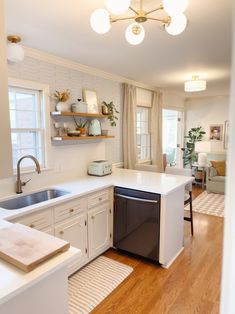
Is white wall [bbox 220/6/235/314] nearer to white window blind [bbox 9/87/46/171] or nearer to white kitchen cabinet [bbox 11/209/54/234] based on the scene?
white kitchen cabinet [bbox 11/209/54/234]

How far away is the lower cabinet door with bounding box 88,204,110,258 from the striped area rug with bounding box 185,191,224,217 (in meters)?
2.18

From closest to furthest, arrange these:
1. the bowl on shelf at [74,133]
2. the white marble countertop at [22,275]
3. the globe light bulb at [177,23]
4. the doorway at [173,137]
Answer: the white marble countertop at [22,275]
the globe light bulb at [177,23]
the bowl on shelf at [74,133]
the doorway at [173,137]

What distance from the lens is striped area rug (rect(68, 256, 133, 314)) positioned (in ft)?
6.77

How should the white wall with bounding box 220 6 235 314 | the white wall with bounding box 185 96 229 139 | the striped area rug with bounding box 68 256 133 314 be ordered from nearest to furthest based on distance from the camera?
the white wall with bounding box 220 6 235 314, the striped area rug with bounding box 68 256 133 314, the white wall with bounding box 185 96 229 139

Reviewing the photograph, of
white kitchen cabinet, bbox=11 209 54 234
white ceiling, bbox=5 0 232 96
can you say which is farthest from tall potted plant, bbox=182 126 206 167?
white kitchen cabinet, bbox=11 209 54 234

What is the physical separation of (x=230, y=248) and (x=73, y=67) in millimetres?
2989

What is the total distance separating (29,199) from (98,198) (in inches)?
30.0

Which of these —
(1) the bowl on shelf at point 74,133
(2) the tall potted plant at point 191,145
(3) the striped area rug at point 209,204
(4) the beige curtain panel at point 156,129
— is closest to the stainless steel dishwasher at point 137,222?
(1) the bowl on shelf at point 74,133

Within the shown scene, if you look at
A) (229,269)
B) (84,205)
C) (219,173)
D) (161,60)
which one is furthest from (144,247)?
(219,173)

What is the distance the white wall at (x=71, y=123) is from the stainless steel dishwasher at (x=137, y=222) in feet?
2.55

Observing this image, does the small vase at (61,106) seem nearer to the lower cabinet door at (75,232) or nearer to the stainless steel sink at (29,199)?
the stainless steel sink at (29,199)

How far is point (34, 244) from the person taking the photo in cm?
124

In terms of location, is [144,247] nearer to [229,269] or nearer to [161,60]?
[229,269]

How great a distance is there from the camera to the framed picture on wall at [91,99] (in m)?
3.27
